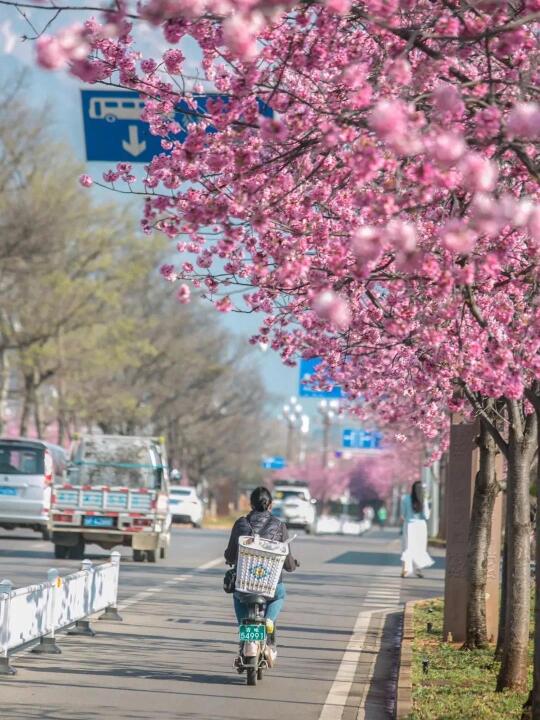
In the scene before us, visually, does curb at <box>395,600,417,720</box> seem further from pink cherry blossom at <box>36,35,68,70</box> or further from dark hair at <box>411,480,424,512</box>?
dark hair at <box>411,480,424,512</box>

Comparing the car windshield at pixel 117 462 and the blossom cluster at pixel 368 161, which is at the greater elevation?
the blossom cluster at pixel 368 161

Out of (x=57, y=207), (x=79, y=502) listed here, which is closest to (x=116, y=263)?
(x=57, y=207)

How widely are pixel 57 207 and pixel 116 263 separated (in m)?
9.55

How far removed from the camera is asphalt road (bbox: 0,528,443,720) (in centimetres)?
1130

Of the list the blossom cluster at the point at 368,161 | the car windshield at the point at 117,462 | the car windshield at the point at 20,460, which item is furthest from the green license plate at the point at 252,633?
the car windshield at the point at 20,460

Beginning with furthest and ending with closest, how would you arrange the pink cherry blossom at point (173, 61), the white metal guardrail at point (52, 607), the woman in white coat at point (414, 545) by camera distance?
1. the woman in white coat at point (414, 545)
2. the white metal guardrail at point (52, 607)
3. the pink cherry blossom at point (173, 61)

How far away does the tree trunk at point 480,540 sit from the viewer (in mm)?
15805

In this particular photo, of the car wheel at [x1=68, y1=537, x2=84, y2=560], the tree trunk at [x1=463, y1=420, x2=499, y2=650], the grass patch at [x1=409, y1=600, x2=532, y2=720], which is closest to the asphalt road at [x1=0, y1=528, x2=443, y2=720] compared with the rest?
the grass patch at [x1=409, y1=600, x2=532, y2=720]

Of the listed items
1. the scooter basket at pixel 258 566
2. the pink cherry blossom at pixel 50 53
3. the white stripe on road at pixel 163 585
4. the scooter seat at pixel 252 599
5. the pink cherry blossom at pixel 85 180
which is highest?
the pink cherry blossom at pixel 85 180

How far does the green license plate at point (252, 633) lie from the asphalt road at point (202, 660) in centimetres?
42

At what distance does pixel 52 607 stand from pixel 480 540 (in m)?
4.67

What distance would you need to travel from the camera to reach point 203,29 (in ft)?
30.8

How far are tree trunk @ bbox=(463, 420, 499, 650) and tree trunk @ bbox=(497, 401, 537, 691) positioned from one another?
2.52 metres

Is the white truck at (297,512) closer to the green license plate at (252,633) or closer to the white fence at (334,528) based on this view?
the white fence at (334,528)
